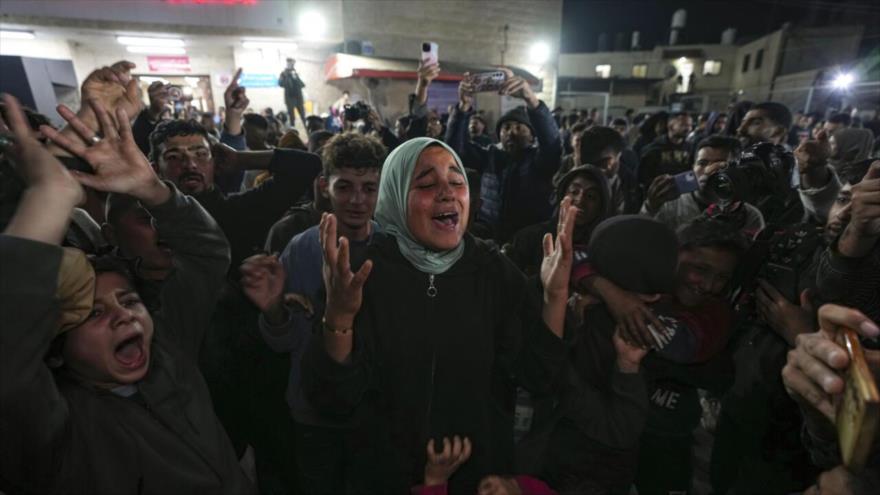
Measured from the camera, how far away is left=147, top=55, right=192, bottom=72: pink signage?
1336cm

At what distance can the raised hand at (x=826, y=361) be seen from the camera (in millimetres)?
839

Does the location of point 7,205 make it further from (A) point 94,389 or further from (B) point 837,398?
(B) point 837,398

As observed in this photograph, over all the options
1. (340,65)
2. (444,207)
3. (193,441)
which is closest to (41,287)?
(193,441)

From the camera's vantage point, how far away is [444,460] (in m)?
1.42

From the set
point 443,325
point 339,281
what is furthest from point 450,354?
point 339,281

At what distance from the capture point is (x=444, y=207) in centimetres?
150

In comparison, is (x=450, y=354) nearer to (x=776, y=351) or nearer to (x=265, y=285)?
(x=265, y=285)

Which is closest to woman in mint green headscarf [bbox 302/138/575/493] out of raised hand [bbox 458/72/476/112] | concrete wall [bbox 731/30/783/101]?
raised hand [bbox 458/72/476/112]

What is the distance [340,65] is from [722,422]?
1453 centimetres

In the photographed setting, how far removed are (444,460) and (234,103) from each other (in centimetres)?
322

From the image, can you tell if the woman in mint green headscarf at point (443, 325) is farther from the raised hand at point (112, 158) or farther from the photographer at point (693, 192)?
the photographer at point (693, 192)

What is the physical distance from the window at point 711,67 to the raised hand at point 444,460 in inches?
1708

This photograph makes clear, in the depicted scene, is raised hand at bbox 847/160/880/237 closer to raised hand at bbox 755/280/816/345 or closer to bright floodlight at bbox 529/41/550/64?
raised hand at bbox 755/280/816/345

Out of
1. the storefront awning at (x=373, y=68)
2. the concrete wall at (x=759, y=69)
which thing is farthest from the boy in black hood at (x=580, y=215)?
the concrete wall at (x=759, y=69)
